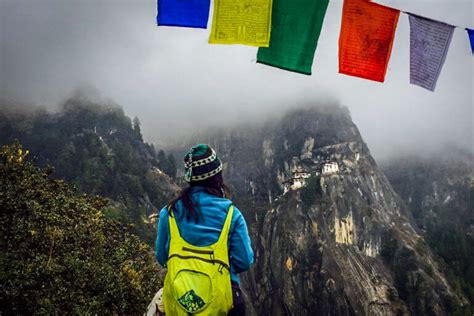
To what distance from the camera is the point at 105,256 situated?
1731 centimetres

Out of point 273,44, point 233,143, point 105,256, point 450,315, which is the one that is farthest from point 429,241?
point 273,44

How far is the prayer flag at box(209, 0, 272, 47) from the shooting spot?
Result: 7.25 meters

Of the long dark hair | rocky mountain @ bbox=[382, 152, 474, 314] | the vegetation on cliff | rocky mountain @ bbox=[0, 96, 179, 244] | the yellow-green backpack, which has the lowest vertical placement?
rocky mountain @ bbox=[382, 152, 474, 314]

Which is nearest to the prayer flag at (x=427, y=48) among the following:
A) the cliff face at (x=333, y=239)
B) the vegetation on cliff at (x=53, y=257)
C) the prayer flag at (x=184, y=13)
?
the prayer flag at (x=184, y=13)

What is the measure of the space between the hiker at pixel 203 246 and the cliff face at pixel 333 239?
3120 inches

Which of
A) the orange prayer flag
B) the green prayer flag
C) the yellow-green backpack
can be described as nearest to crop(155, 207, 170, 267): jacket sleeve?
the yellow-green backpack

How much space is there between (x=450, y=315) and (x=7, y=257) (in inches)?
3197

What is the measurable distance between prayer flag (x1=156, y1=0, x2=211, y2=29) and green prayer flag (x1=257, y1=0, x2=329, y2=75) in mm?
1168

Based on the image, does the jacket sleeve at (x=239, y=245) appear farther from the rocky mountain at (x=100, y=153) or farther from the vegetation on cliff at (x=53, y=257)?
the rocky mountain at (x=100, y=153)

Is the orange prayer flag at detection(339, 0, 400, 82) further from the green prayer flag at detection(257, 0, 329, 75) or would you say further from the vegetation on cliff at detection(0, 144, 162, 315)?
the vegetation on cliff at detection(0, 144, 162, 315)

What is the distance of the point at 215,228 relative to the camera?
351cm

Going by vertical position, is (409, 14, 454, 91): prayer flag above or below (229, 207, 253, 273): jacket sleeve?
above

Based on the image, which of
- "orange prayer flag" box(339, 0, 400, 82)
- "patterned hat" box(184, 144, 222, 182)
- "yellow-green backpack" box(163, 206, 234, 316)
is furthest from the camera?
"orange prayer flag" box(339, 0, 400, 82)

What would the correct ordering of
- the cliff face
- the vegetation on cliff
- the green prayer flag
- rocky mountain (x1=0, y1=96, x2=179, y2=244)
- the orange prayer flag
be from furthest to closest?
the cliff face → rocky mountain (x1=0, y1=96, x2=179, y2=244) → the vegetation on cliff → the orange prayer flag → the green prayer flag
